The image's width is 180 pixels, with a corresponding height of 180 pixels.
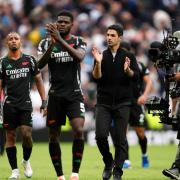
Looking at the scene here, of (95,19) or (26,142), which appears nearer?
(26,142)

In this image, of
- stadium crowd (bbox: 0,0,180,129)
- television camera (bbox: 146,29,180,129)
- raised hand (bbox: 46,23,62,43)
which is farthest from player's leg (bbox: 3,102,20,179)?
stadium crowd (bbox: 0,0,180,129)

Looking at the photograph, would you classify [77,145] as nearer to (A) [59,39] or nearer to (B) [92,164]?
(A) [59,39]

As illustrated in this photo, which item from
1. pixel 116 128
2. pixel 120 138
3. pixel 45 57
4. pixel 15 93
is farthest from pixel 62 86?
pixel 15 93

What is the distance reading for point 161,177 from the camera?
597 inches

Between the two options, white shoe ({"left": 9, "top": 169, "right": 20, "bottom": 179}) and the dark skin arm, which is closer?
the dark skin arm

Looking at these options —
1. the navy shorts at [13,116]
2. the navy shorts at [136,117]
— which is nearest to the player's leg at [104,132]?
the navy shorts at [13,116]

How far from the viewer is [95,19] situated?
29.3 metres

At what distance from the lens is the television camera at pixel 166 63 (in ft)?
44.9

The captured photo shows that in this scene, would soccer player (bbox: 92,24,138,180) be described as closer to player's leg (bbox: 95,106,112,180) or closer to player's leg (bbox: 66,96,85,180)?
player's leg (bbox: 95,106,112,180)

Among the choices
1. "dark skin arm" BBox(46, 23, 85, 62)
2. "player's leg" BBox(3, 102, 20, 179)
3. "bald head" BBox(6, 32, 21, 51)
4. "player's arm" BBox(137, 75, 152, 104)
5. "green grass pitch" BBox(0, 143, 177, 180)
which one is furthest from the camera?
"player's arm" BBox(137, 75, 152, 104)

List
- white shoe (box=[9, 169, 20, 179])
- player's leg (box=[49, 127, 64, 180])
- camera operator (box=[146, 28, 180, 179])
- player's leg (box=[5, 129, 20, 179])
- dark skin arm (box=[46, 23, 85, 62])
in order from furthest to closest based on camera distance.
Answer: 1. player's leg (box=[5, 129, 20, 179])
2. white shoe (box=[9, 169, 20, 179])
3. camera operator (box=[146, 28, 180, 179])
4. player's leg (box=[49, 127, 64, 180])
5. dark skin arm (box=[46, 23, 85, 62])

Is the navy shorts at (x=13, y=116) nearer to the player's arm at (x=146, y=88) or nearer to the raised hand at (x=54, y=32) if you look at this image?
the raised hand at (x=54, y=32)

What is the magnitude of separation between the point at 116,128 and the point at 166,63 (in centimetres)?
134

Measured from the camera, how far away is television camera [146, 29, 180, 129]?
1368 centimetres
